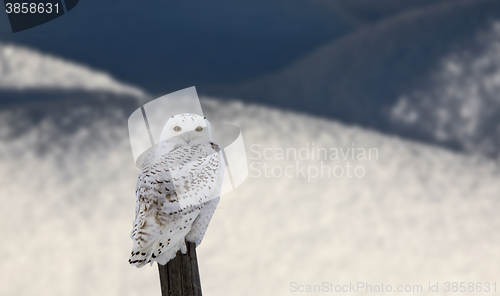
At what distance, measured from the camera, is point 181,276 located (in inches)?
71.1

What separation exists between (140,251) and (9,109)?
274cm

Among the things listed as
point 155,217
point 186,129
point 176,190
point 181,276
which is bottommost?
point 181,276

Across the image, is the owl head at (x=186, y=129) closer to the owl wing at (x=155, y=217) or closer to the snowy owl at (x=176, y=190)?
the snowy owl at (x=176, y=190)

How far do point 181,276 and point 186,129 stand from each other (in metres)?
0.69

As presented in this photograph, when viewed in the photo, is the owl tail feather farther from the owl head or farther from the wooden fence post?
the owl head

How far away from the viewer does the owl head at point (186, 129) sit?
187cm

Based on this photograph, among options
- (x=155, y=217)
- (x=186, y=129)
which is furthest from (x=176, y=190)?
(x=186, y=129)

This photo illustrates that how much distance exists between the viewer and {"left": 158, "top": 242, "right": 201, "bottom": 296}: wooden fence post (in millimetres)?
1804

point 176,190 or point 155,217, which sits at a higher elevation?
point 176,190

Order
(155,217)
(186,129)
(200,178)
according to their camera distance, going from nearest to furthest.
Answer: (155,217) → (200,178) → (186,129)

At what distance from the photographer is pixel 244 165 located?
2498 mm

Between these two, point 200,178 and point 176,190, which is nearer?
point 176,190

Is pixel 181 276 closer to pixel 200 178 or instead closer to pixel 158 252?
pixel 158 252

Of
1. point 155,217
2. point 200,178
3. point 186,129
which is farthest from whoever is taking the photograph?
point 186,129
